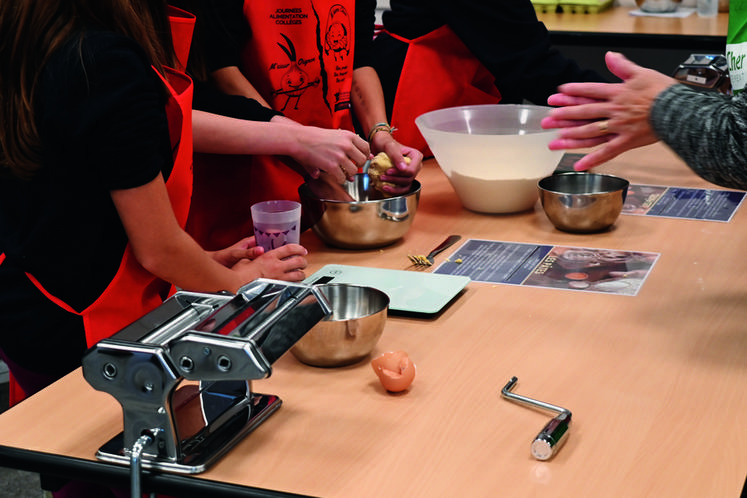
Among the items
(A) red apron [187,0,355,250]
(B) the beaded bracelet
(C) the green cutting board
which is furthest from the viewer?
(B) the beaded bracelet

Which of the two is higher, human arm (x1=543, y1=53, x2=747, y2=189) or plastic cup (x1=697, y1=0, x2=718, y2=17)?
human arm (x1=543, y1=53, x2=747, y2=189)

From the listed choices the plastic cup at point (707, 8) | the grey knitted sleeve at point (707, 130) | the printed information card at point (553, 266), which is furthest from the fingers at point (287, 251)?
the plastic cup at point (707, 8)

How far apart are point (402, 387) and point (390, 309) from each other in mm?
271

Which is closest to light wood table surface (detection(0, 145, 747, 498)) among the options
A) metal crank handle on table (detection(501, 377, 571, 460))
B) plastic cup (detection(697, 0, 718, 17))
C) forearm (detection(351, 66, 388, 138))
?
metal crank handle on table (detection(501, 377, 571, 460))

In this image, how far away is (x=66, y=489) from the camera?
4.63 ft

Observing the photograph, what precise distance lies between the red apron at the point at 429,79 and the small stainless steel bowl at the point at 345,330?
1142 mm

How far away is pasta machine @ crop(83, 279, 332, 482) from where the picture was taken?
94 cm

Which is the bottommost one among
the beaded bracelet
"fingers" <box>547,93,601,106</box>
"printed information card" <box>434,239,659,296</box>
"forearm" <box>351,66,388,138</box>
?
"printed information card" <box>434,239,659,296</box>

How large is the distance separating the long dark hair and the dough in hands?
65 centimetres

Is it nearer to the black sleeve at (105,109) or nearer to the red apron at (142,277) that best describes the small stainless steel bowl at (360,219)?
the red apron at (142,277)

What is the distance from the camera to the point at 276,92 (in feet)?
6.37

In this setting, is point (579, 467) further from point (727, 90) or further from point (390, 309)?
point (727, 90)

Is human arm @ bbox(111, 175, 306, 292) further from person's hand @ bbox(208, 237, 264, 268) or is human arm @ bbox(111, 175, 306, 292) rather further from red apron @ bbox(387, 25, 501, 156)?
red apron @ bbox(387, 25, 501, 156)

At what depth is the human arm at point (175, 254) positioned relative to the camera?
4.26 ft
